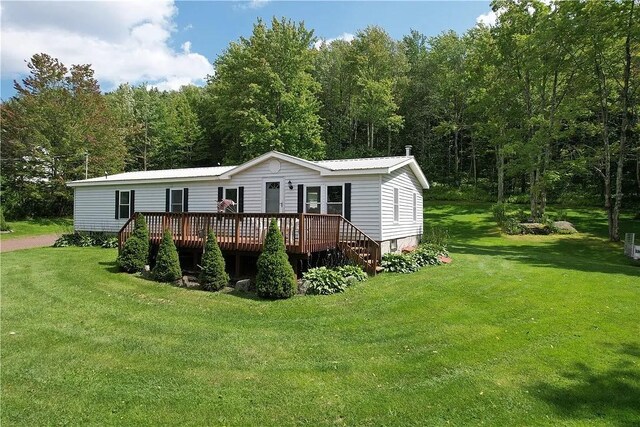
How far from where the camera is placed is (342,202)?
42.1ft

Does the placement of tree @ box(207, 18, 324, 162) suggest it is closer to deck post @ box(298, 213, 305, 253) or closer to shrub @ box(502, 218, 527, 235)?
shrub @ box(502, 218, 527, 235)

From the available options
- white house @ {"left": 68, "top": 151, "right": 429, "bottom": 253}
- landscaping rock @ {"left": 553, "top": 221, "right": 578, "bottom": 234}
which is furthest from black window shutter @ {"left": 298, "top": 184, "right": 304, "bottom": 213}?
landscaping rock @ {"left": 553, "top": 221, "right": 578, "bottom": 234}

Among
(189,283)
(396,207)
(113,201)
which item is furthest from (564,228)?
(113,201)

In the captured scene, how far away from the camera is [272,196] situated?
13906 mm

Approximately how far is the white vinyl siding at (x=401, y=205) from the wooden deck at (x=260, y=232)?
1478 millimetres

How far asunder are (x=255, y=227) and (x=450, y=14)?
1280cm

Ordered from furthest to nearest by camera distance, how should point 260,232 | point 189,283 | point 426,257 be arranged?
point 426,257, point 260,232, point 189,283

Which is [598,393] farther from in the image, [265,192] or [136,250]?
[265,192]

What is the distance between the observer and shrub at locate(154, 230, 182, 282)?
32.7ft

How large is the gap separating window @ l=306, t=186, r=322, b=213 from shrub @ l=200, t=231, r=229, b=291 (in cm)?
446

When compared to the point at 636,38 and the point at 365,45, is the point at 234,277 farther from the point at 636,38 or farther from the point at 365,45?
the point at 365,45

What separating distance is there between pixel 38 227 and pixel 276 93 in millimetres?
17984

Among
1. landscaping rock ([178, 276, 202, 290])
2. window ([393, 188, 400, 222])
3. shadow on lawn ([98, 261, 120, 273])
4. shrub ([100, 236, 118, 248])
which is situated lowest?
landscaping rock ([178, 276, 202, 290])

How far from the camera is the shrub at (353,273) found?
986cm
